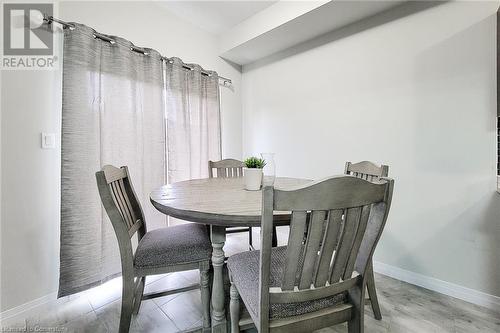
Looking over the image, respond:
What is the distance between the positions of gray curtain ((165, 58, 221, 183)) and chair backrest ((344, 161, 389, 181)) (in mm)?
1559

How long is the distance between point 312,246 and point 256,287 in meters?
0.32

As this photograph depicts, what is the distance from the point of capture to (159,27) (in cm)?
231

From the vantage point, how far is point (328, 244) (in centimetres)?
74

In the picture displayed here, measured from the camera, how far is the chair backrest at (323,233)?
67cm

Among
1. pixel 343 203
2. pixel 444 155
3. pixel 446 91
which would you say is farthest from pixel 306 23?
pixel 343 203

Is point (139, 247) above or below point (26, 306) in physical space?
above

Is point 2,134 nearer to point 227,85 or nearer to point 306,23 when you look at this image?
point 227,85

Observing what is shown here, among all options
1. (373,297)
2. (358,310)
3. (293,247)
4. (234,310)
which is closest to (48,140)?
(234,310)

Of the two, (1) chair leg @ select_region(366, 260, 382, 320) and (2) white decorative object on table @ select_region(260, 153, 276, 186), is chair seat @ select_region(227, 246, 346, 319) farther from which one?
(1) chair leg @ select_region(366, 260, 382, 320)

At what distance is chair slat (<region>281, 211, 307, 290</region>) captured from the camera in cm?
69

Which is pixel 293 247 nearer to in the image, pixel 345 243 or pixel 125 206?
pixel 345 243

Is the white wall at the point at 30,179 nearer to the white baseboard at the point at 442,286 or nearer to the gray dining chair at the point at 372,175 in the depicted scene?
the gray dining chair at the point at 372,175

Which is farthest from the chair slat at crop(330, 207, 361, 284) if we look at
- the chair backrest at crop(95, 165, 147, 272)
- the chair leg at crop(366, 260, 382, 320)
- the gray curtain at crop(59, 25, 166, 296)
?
the gray curtain at crop(59, 25, 166, 296)

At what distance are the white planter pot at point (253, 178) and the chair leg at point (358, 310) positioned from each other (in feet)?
2.40
